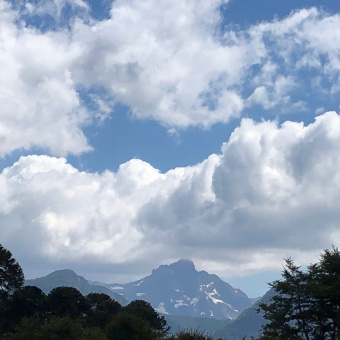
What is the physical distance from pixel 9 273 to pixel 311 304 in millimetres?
51838

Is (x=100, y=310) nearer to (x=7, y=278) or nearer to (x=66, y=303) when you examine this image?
(x=66, y=303)

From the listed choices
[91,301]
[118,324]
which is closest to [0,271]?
[91,301]

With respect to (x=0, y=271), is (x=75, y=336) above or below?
below

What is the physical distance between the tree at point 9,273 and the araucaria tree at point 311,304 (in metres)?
45.8

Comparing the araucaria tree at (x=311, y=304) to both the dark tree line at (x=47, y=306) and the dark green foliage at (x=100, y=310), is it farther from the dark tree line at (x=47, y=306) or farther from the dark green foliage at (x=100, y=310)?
the dark green foliage at (x=100, y=310)

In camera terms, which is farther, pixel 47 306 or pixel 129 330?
pixel 47 306

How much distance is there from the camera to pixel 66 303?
90812 millimetres

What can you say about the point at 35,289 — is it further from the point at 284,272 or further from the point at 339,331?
the point at 339,331

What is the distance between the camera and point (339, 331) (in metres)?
52.1

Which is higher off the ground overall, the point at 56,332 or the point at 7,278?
the point at 7,278

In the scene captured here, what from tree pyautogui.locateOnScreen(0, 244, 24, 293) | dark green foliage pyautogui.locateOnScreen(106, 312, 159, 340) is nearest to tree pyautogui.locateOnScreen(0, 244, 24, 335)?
tree pyautogui.locateOnScreen(0, 244, 24, 293)

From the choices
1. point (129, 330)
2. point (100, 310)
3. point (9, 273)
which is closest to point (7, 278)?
point (9, 273)

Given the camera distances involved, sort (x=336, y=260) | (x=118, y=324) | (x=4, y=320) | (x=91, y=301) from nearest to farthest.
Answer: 1. (x=118, y=324)
2. (x=336, y=260)
3. (x=4, y=320)
4. (x=91, y=301)

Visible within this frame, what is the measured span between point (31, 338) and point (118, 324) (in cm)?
992
